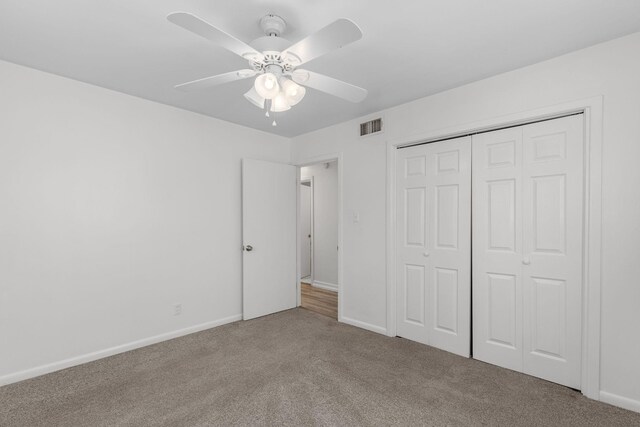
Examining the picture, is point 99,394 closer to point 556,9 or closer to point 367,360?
point 367,360

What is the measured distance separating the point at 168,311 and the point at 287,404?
180cm

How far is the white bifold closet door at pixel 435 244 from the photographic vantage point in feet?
9.32

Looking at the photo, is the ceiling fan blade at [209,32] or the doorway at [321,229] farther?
the doorway at [321,229]

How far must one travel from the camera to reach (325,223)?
5.65 metres

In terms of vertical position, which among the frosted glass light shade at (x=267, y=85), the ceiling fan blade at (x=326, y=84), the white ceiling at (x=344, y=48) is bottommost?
the frosted glass light shade at (x=267, y=85)

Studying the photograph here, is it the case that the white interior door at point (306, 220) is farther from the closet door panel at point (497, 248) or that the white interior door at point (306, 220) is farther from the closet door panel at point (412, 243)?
the closet door panel at point (497, 248)

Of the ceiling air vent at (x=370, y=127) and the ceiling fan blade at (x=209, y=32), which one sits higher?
the ceiling air vent at (x=370, y=127)

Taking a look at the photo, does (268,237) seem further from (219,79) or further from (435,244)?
(219,79)

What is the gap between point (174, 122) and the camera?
3.31 metres

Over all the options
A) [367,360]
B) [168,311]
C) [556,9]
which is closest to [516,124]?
[556,9]

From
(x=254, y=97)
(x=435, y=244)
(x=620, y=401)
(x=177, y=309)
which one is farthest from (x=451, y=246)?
(x=177, y=309)

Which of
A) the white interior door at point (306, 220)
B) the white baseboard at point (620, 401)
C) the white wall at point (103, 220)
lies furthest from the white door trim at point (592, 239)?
the white interior door at point (306, 220)

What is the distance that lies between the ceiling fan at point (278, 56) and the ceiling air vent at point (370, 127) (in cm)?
142

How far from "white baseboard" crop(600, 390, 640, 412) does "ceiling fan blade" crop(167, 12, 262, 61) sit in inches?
123
